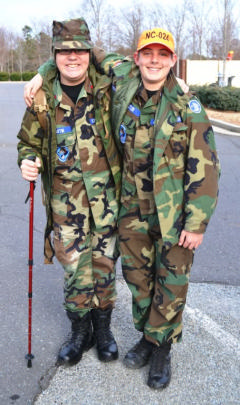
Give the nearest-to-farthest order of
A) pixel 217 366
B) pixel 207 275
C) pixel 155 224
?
pixel 155 224, pixel 217 366, pixel 207 275

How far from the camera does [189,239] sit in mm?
2721

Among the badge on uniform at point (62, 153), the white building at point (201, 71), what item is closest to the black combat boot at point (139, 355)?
the badge on uniform at point (62, 153)

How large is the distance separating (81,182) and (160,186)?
549 mm

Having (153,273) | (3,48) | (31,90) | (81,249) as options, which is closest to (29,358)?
(81,249)

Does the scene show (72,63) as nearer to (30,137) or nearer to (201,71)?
(30,137)

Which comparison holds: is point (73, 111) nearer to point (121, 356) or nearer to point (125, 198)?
point (125, 198)

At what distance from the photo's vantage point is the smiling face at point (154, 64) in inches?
102

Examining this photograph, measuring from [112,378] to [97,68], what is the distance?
6.27ft

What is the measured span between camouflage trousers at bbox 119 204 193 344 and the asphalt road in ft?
1.06

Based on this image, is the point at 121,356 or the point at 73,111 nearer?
the point at 73,111

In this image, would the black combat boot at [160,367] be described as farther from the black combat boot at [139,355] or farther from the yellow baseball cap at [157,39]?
the yellow baseball cap at [157,39]

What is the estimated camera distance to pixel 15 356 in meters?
3.19

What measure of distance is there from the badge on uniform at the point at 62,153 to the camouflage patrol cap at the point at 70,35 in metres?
0.58

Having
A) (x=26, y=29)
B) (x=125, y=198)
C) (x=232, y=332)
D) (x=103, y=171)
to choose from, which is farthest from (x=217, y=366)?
(x=26, y=29)
